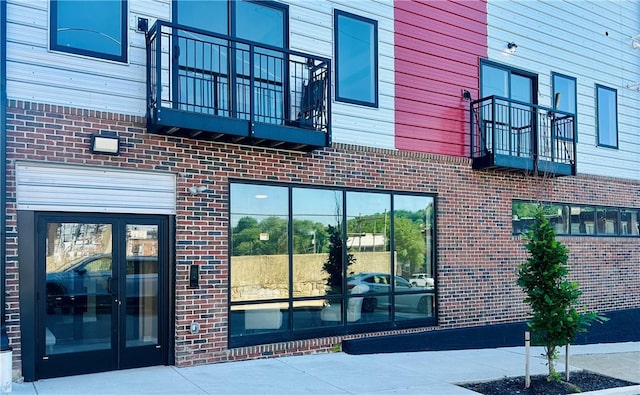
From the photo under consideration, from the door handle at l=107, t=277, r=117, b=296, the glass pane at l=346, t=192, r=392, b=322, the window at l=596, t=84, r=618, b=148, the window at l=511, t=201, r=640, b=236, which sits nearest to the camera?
the door handle at l=107, t=277, r=117, b=296

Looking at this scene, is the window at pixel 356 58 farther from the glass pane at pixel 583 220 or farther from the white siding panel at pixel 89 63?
the glass pane at pixel 583 220

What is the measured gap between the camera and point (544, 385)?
304 inches

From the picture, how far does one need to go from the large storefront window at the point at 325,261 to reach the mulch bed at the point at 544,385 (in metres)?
2.36

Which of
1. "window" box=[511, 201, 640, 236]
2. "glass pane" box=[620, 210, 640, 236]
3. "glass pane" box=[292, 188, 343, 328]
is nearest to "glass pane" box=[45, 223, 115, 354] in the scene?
"glass pane" box=[292, 188, 343, 328]

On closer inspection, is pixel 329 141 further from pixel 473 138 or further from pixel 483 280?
pixel 483 280

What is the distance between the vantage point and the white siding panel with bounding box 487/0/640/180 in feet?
39.7

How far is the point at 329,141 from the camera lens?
28.2ft

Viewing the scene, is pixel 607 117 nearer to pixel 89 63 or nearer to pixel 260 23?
pixel 260 23

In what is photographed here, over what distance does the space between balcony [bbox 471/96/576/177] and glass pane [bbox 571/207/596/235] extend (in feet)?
4.16

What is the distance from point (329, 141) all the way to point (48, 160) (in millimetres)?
3831

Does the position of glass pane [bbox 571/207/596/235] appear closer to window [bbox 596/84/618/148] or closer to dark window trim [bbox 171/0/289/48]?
window [bbox 596/84/618/148]

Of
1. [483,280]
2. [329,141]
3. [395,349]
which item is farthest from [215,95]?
[483,280]

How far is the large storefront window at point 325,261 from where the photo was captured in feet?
27.3

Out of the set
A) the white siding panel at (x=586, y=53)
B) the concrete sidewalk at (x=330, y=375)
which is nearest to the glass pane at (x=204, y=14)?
the concrete sidewalk at (x=330, y=375)
